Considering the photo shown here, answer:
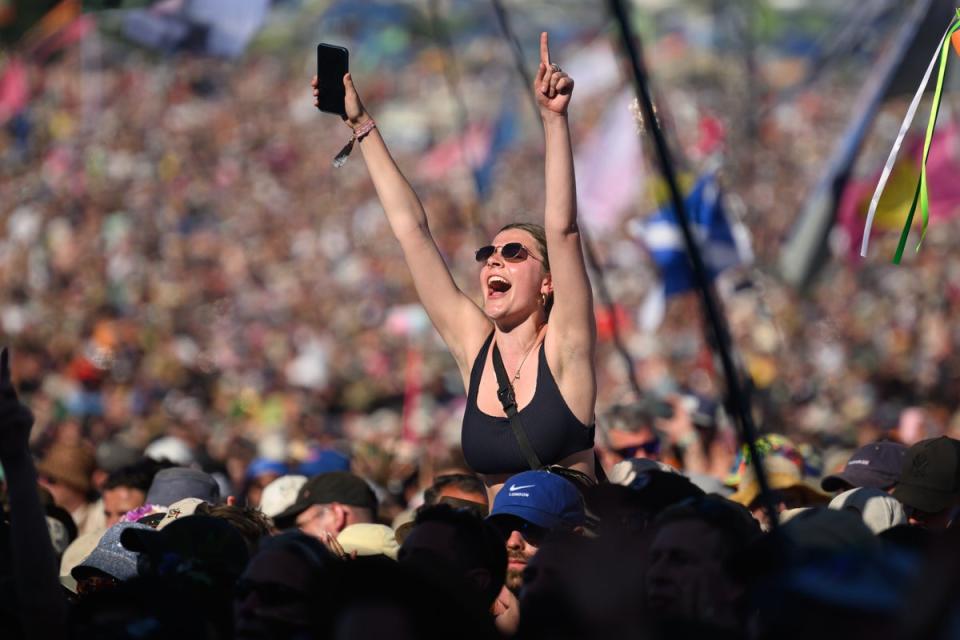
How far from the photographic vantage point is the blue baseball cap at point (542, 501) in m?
3.80

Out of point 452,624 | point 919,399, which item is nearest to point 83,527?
point 452,624

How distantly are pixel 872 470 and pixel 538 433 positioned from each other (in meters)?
1.61

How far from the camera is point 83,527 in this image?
687 centimetres

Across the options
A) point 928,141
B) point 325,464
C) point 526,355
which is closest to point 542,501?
point 526,355

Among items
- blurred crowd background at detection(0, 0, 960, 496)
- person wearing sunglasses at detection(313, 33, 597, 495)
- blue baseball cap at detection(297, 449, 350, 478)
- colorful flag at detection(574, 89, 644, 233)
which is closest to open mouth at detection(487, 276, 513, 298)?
person wearing sunglasses at detection(313, 33, 597, 495)

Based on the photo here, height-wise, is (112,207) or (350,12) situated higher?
(350,12)

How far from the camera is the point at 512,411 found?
4188 mm

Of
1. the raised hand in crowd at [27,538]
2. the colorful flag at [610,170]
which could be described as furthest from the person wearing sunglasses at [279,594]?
the colorful flag at [610,170]

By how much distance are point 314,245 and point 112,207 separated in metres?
3.30

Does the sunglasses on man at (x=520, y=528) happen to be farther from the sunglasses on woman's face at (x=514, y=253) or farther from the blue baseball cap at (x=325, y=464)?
the blue baseball cap at (x=325, y=464)

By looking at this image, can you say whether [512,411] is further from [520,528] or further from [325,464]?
[325,464]

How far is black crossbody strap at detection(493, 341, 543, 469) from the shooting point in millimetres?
4125

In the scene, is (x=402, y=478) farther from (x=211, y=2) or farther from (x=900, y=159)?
(x=900, y=159)

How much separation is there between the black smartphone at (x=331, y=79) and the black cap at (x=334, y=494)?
59.9 inches
